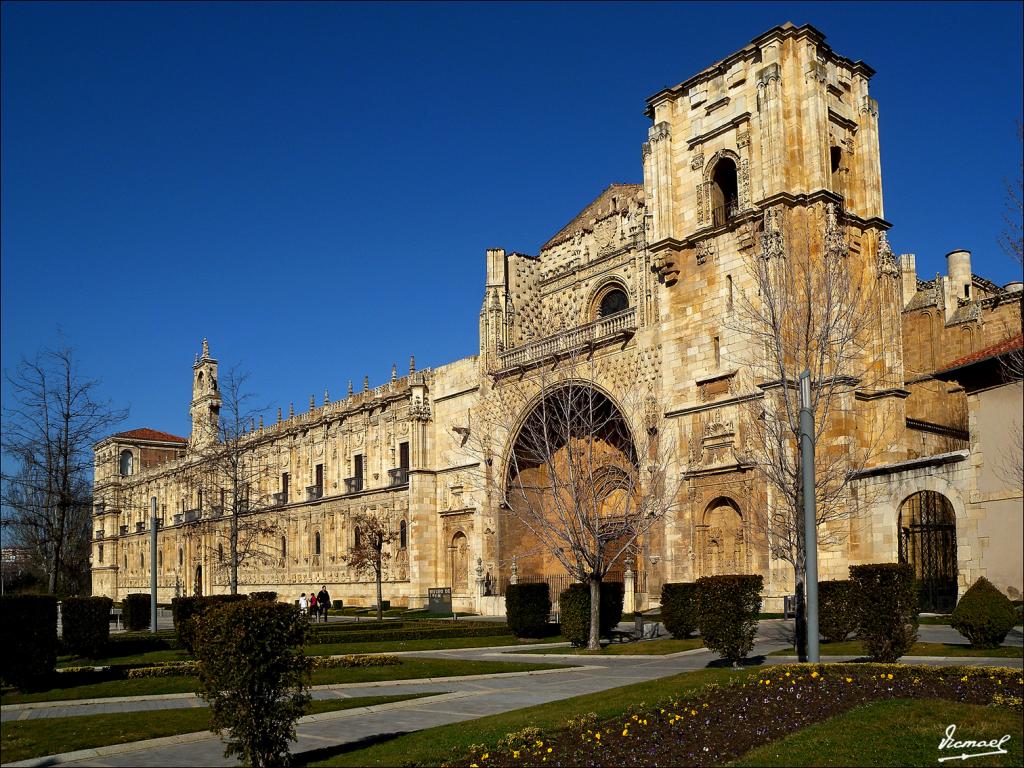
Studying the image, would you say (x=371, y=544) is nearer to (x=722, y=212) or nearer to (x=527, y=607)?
(x=527, y=607)

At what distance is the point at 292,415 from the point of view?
66.7 meters

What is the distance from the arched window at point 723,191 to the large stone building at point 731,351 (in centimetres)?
8

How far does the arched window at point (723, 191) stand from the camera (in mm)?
36094

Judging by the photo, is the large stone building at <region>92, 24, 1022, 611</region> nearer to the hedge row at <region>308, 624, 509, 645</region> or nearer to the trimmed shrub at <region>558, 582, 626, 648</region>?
the hedge row at <region>308, 624, 509, 645</region>

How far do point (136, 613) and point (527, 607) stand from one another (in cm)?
1726

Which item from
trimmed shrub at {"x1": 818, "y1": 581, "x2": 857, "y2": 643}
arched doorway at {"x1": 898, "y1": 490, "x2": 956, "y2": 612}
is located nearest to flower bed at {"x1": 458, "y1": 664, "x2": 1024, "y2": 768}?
trimmed shrub at {"x1": 818, "y1": 581, "x2": 857, "y2": 643}

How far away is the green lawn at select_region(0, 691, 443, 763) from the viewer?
10.1 m

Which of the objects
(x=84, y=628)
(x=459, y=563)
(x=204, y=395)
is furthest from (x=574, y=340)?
(x=204, y=395)

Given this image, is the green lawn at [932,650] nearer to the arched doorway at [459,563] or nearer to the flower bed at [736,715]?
the flower bed at [736,715]

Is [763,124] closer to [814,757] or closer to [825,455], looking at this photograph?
[825,455]

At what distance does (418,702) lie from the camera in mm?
16281

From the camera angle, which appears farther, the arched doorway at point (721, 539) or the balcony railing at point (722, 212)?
the balcony railing at point (722, 212)

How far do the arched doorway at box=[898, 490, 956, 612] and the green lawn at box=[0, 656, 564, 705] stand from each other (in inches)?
587

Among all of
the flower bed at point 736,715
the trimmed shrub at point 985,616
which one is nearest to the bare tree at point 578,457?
the trimmed shrub at point 985,616
